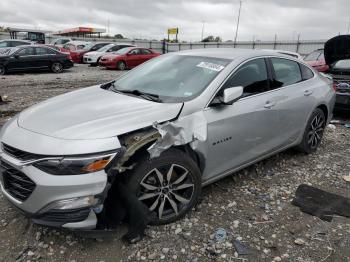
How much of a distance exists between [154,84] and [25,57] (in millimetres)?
13852

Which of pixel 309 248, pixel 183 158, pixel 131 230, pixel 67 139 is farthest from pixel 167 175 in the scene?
pixel 309 248

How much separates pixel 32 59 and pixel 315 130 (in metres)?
14.2

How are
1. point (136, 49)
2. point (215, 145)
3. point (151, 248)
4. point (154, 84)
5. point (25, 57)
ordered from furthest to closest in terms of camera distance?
1. point (136, 49)
2. point (25, 57)
3. point (154, 84)
4. point (215, 145)
5. point (151, 248)

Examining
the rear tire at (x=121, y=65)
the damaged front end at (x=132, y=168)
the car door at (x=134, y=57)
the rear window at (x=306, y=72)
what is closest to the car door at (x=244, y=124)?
the damaged front end at (x=132, y=168)

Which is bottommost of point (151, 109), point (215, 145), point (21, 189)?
point (21, 189)

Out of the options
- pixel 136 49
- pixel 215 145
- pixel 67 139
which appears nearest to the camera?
pixel 67 139

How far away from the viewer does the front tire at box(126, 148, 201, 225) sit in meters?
2.99

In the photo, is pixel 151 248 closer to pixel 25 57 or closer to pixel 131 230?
pixel 131 230

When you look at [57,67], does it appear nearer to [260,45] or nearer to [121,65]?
[121,65]

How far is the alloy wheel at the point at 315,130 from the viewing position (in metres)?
5.17

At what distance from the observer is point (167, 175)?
3168 mm

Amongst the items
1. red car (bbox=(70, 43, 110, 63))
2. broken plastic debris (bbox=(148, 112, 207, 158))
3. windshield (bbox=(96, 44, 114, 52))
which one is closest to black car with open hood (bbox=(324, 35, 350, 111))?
broken plastic debris (bbox=(148, 112, 207, 158))

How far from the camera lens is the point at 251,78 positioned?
4051 mm

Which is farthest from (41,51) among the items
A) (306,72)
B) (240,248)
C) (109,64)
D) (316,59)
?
(240,248)
